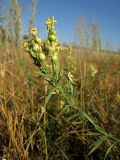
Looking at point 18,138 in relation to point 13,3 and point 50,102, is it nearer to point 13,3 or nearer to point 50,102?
point 50,102

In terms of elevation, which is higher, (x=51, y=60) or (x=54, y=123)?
(x=51, y=60)

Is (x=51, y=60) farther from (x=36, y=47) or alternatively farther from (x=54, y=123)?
(x=54, y=123)

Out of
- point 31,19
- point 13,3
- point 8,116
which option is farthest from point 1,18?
point 8,116

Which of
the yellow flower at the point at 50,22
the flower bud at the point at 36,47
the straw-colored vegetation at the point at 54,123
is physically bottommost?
the straw-colored vegetation at the point at 54,123

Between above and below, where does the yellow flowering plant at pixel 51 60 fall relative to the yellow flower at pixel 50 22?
below

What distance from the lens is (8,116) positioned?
1.94 meters

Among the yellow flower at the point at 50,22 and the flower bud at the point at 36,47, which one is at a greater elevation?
the yellow flower at the point at 50,22

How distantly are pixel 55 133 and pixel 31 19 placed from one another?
3.62 meters

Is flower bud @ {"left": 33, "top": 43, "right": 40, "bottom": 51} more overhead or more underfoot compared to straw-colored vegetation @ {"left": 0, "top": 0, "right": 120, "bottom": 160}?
more overhead

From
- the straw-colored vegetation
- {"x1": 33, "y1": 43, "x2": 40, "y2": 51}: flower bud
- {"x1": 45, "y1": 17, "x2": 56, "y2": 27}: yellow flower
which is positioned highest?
{"x1": 45, "y1": 17, "x2": 56, "y2": 27}: yellow flower

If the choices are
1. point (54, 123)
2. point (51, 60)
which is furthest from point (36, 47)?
point (54, 123)

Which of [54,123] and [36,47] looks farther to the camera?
[54,123]

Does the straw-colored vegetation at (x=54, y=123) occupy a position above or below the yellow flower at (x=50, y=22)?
below

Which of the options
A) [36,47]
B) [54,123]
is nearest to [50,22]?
[36,47]
